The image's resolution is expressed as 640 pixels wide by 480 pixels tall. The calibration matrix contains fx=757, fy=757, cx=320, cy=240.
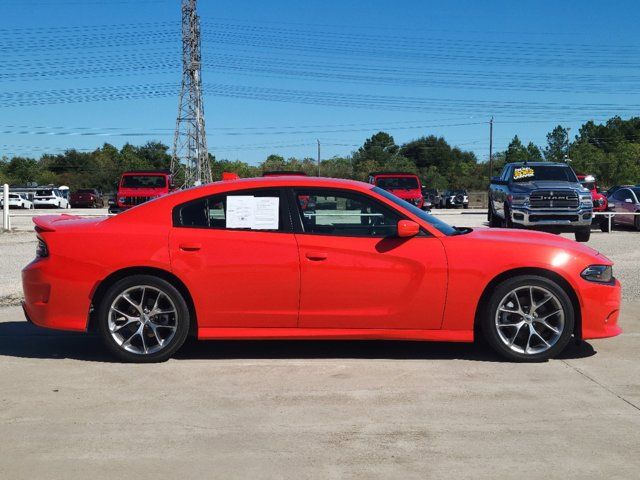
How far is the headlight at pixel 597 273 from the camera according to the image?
242 inches

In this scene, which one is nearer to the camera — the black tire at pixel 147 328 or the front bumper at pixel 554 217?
the black tire at pixel 147 328

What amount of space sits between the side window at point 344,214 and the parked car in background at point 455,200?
5289cm

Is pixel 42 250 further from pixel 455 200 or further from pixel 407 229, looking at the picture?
pixel 455 200

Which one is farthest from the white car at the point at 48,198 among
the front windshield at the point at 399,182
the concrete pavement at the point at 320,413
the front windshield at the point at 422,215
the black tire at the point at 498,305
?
the black tire at the point at 498,305

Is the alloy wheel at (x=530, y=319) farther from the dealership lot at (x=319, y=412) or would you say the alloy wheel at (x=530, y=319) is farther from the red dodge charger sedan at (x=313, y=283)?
the dealership lot at (x=319, y=412)

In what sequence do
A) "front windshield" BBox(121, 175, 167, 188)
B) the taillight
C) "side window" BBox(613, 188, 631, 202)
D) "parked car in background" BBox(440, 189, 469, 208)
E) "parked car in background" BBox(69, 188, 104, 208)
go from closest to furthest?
the taillight, "side window" BBox(613, 188, 631, 202), "front windshield" BBox(121, 175, 167, 188), "parked car in background" BBox(69, 188, 104, 208), "parked car in background" BBox(440, 189, 469, 208)

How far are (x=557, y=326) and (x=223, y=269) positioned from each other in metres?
2.74

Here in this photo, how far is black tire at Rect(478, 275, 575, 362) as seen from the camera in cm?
605

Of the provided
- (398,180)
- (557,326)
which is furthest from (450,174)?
(557,326)

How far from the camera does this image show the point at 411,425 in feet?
15.1

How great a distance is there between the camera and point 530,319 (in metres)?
6.11

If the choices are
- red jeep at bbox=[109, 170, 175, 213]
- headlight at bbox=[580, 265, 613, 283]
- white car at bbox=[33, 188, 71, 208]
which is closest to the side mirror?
headlight at bbox=[580, 265, 613, 283]

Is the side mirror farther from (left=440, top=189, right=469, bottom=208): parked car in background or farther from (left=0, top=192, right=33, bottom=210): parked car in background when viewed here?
(left=440, top=189, right=469, bottom=208): parked car in background

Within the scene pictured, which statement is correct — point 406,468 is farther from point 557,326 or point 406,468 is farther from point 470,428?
point 557,326
